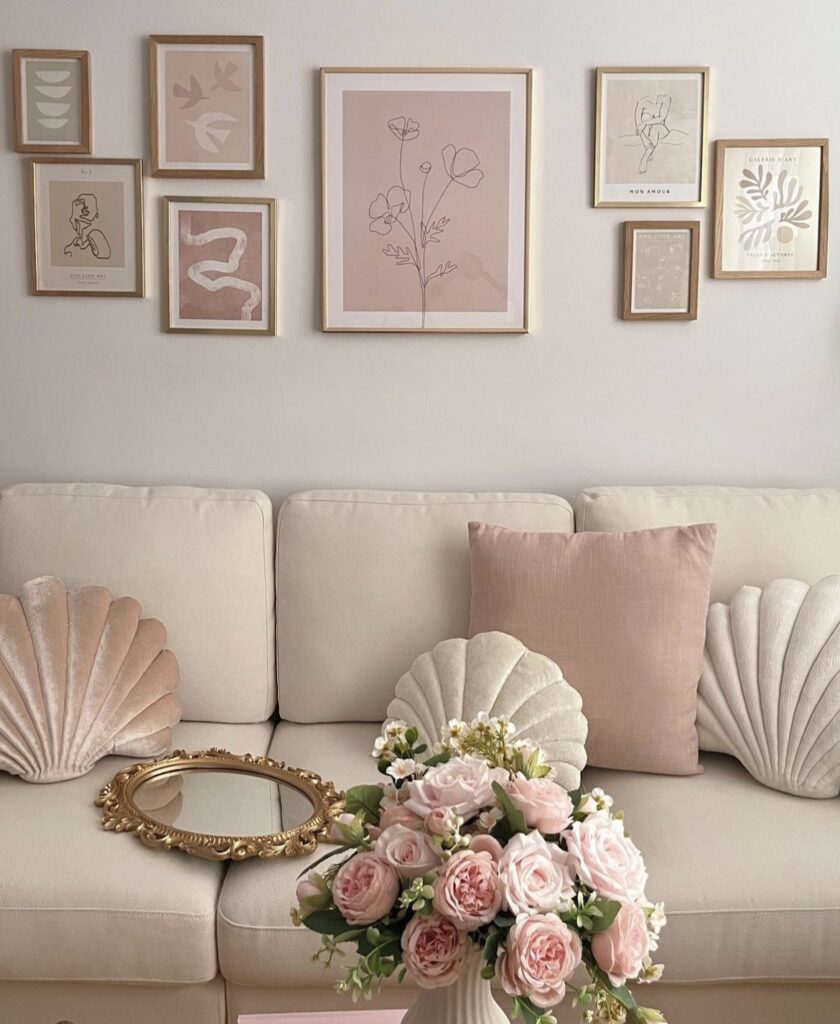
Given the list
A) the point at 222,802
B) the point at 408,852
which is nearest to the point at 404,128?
the point at 222,802

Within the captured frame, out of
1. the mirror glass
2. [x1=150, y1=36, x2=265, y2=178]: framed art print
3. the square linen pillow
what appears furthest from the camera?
[x1=150, y1=36, x2=265, y2=178]: framed art print

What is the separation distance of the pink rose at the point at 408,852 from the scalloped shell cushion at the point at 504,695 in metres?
0.91

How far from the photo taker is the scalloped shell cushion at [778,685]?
6.36 ft

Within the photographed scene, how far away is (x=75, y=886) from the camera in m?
1.66

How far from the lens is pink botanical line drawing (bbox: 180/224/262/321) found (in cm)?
246

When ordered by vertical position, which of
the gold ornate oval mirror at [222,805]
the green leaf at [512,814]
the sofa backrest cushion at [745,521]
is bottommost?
the gold ornate oval mirror at [222,805]

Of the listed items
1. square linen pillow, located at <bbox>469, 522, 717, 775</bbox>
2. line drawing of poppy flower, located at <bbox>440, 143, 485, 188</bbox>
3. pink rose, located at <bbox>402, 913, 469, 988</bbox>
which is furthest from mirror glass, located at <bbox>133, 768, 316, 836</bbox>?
line drawing of poppy flower, located at <bbox>440, 143, 485, 188</bbox>

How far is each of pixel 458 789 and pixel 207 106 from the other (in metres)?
1.94

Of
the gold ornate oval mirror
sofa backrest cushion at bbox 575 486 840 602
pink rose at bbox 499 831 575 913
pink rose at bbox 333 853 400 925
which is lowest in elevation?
the gold ornate oval mirror

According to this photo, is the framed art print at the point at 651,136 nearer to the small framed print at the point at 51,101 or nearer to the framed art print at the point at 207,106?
the framed art print at the point at 207,106

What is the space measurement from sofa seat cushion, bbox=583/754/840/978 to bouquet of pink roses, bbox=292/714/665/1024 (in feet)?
2.14

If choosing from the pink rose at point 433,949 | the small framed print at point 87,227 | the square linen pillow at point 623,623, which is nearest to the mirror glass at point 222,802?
the square linen pillow at point 623,623

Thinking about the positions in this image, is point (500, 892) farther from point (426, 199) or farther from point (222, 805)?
point (426, 199)

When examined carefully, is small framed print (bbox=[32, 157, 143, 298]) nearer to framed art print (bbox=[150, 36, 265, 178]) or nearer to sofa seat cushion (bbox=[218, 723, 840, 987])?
framed art print (bbox=[150, 36, 265, 178])
